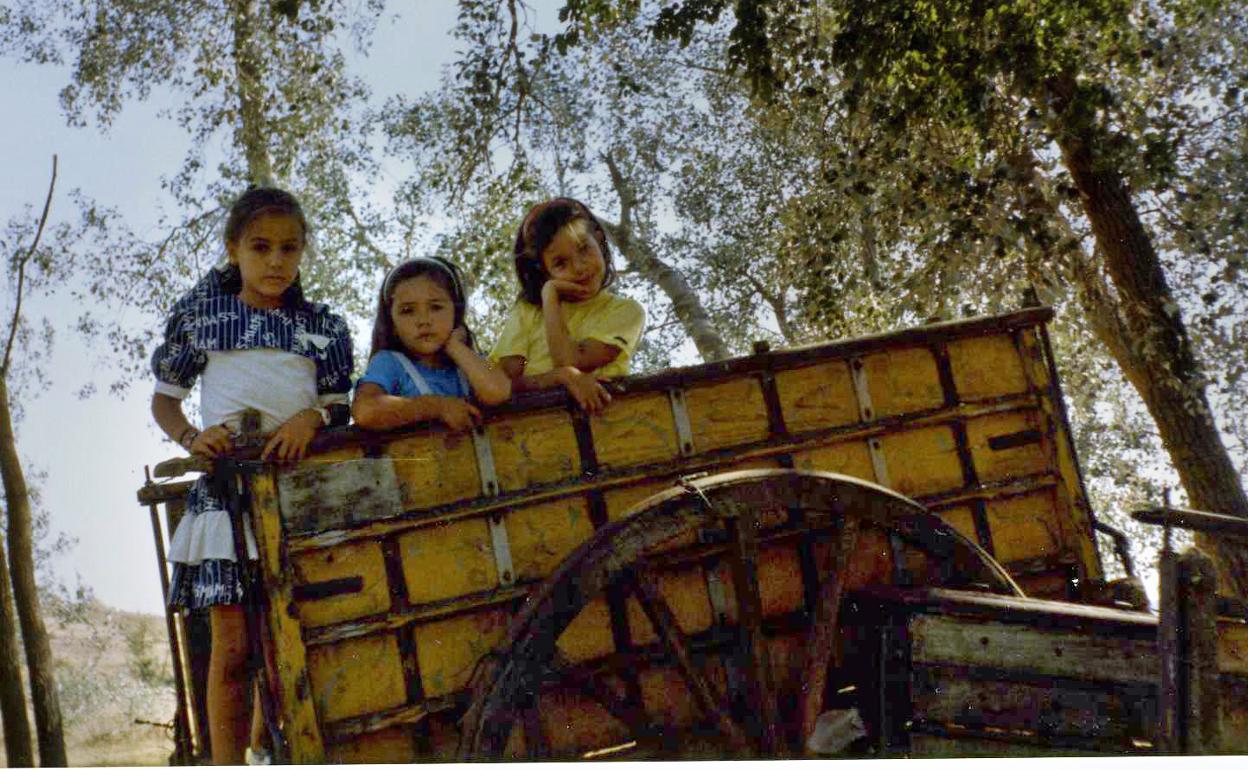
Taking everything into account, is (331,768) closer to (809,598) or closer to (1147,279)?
(809,598)

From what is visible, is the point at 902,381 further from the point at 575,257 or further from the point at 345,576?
the point at 345,576

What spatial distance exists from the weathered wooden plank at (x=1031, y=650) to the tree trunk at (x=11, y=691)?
510cm

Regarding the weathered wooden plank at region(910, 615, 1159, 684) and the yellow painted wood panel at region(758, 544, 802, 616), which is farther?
the yellow painted wood panel at region(758, 544, 802, 616)

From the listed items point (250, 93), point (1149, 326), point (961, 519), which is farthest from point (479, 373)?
point (250, 93)

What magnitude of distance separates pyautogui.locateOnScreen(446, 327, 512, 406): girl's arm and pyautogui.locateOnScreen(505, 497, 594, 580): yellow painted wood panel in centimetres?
30

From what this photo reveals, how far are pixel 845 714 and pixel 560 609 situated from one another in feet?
2.84

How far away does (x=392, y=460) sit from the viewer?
2.34m

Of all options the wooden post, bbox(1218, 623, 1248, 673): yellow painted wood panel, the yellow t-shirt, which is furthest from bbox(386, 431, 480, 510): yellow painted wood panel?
bbox(1218, 623, 1248, 673): yellow painted wood panel

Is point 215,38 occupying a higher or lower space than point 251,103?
higher

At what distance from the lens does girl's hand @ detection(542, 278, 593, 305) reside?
303cm

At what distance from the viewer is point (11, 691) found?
5359mm

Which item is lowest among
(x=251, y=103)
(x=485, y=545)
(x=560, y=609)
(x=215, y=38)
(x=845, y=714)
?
(x=845, y=714)

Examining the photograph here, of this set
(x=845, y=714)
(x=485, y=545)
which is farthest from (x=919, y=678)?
(x=485, y=545)

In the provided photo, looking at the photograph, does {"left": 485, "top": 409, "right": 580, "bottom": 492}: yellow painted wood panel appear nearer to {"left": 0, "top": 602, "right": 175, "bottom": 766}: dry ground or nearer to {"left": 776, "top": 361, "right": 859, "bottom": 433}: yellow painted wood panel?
{"left": 776, "top": 361, "right": 859, "bottom": 433}: yellow painted wood panel
